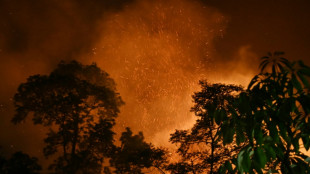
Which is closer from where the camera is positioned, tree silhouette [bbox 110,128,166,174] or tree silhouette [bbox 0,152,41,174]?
tree silhouette [bbox 0,152,41,174]

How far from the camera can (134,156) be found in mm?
9633

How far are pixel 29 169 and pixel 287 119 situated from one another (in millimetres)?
9335

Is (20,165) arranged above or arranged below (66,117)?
below

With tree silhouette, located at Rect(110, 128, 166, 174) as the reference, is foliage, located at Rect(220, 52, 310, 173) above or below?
below

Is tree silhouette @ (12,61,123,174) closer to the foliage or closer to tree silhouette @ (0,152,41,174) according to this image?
tree silhouette @ (0,152,41,174)

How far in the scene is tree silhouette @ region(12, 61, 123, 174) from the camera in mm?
10562

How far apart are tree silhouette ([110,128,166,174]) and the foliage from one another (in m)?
7.46

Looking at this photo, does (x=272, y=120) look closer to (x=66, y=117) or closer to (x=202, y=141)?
(x=202, y=141)

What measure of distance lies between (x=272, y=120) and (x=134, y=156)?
26.6 ft

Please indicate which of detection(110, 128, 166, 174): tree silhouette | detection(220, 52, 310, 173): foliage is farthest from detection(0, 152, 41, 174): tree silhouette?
detection(220, 52, 310, 173): foliage

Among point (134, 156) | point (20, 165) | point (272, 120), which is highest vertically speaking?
point (134, 156)

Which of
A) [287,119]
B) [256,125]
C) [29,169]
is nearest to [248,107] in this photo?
[256,125]

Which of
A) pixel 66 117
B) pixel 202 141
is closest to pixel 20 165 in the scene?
pixel 66 117

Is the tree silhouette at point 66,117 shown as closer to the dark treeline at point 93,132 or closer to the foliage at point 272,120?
the dark treeline at point 93,132
